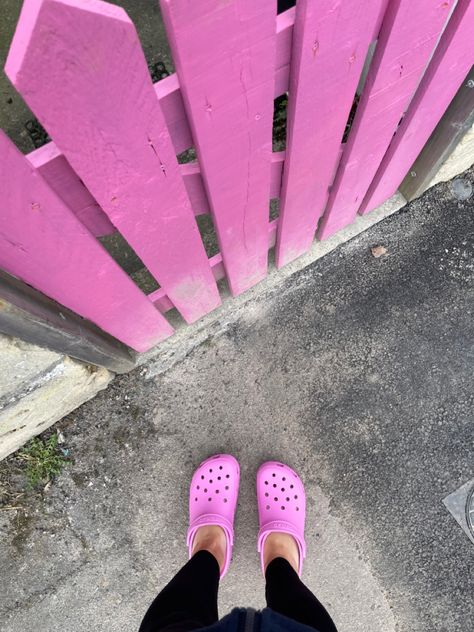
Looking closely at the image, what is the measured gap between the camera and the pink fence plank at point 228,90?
728 mm

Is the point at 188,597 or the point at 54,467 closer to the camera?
the point at 188,597

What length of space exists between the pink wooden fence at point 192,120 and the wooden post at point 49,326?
4 cm

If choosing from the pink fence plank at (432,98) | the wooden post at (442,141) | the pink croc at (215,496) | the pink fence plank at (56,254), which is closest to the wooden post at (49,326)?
the pink fence plank at (56,254)

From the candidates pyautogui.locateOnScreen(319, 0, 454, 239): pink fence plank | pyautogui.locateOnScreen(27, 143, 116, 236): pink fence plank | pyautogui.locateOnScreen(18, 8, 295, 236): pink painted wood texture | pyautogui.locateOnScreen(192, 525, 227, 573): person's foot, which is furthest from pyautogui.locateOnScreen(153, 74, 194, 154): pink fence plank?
pyautogui.locateOnScreen(192, 525, 227, 573): person's foot

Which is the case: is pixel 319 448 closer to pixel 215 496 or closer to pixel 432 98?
pixel 215 496

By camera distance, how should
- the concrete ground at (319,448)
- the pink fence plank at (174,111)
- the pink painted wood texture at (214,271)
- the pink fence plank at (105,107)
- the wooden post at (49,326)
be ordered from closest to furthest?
the pink fence plank at (105,107) < the pink fence plank at (174,111) < the wooden post at (49,326) < the pink painted wood texture at (214,271) < the concrete ground at (319,448)

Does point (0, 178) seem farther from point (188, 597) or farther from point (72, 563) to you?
point (72, 563)

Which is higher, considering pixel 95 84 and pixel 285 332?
pixel 95 84

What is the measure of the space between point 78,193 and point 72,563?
1.69 metres

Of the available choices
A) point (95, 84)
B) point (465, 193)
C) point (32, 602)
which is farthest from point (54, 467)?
point (465, 193)

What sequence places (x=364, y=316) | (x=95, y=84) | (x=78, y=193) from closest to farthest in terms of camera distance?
1. (x=95, y=84)
2. (x=78, y=193)
3. (x=364, y=316)

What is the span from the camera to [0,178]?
805mm

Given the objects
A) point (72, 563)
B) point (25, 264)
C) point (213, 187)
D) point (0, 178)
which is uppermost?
point (0, 178)

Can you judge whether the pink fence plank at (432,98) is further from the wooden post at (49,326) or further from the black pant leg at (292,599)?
the black pant leg at (292,599)
